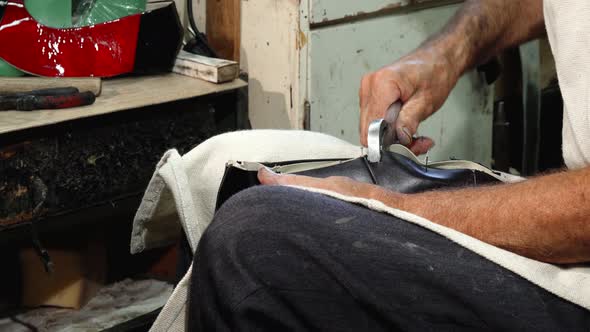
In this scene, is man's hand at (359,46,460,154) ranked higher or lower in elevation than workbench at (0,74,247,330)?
higher

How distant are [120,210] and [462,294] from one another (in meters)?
0.86

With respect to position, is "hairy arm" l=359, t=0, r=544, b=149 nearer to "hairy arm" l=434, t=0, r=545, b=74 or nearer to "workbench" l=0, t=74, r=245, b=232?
"hairy arm" l=434, t=0, r=545, b=74

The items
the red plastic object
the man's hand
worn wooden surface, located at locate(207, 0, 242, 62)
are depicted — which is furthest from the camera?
worn wooden surface, located at locate(207, 0, 242, 62)

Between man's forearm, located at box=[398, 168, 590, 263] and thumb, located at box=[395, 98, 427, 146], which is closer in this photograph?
man's forearm, located at box=[398, 168, 590, 263]

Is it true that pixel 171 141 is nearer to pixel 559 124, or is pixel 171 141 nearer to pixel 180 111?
pixel 180 111

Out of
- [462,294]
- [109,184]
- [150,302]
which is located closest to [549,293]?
[462,294]

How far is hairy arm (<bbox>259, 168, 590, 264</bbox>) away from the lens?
806mm

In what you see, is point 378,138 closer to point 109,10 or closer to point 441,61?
point 441,61

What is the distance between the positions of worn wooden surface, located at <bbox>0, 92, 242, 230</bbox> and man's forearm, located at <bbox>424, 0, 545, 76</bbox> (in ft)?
1.70

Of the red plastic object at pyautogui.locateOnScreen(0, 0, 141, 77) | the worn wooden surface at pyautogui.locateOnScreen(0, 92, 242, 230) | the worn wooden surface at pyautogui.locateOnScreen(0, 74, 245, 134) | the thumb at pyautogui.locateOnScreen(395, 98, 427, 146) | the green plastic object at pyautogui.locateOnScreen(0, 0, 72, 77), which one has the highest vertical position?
the green plastic object at pyautogui.locateOnScreen(0, 0, 72, 77)

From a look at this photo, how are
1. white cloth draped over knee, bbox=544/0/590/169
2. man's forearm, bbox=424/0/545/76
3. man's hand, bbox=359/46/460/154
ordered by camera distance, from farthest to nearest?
man's forearm, bbox=424/0/545/76 < man's hand, bbox=359/46/460/154 < white cloth draped over knee, bbox=544/0/590/169

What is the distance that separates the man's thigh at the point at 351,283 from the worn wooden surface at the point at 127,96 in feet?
2.05

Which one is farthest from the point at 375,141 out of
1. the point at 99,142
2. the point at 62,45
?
the point at 62,45

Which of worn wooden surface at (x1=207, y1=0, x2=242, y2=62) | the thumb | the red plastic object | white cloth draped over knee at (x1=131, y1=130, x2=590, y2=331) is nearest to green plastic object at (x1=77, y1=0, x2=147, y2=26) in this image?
the red plastic object
